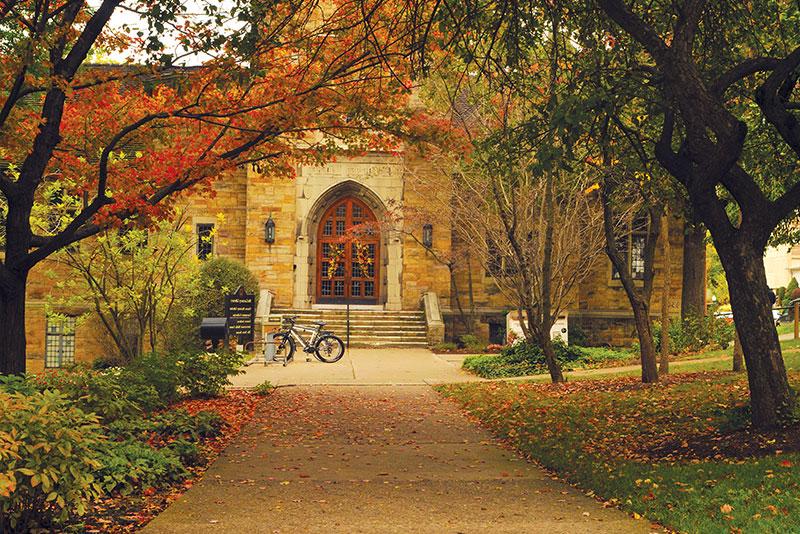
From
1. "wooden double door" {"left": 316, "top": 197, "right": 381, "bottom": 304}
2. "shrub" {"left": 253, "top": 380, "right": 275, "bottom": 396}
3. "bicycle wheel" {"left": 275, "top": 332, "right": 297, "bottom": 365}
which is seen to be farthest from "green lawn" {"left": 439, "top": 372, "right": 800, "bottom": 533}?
"wooden double door" {"left": 316, "top": 197, "right": 381, "bottom": 304}

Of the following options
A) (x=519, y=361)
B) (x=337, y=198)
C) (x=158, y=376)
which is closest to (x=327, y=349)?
(x=519, y=361)

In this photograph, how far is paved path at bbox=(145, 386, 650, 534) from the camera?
6645mm

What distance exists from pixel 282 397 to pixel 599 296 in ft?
51.9

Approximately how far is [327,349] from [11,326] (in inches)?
459

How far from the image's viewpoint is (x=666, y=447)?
30.5ft

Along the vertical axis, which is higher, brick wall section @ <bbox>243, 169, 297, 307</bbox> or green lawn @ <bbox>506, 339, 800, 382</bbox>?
brick wall section @ <bbox>243, 169, 297, 307</bbox>

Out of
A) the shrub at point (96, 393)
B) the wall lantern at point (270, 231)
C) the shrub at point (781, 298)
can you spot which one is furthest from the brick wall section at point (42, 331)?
the shrub at point (781, 298)

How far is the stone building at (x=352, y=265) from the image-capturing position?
1071 inches

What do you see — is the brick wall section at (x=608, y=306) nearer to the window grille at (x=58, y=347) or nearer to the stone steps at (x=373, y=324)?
the stone steps at (x=373, y=324)

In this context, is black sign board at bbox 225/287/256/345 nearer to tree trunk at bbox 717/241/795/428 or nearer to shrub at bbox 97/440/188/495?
shrub at bbox 97/440/188/495

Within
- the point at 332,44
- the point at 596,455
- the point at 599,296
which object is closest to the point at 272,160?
the point at 332,44

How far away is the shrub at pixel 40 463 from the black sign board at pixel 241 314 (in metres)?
17.6

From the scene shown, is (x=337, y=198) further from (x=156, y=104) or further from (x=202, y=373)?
(x=156, y=104)

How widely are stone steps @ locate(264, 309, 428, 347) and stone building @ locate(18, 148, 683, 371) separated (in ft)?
0.19
